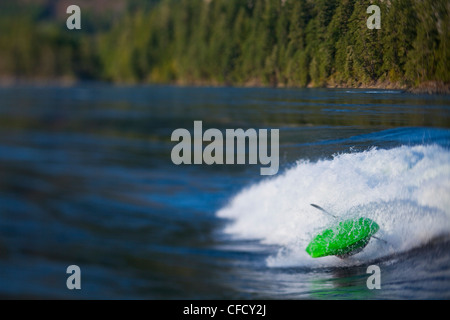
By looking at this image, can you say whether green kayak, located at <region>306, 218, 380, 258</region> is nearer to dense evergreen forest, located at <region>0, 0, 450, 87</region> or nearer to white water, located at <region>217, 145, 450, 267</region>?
white water, located at <region>217, 145, 450, 267</region>

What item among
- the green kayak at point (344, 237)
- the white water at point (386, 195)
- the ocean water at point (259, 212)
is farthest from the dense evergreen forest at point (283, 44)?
the green kayak at point (344, 237)

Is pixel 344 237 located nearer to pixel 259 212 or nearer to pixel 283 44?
pixel 283 44

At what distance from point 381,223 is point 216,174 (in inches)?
207

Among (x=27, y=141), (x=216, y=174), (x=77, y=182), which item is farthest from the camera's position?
(x=27, y=141)

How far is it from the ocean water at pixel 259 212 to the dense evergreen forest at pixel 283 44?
0.16 metres

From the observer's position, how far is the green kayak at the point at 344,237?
3.97 metres

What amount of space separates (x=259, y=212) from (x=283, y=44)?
2.52m

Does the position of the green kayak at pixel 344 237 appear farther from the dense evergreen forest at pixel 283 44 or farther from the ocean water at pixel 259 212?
the dense evergreen forest at pixel 283 44

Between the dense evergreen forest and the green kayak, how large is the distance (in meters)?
1.04

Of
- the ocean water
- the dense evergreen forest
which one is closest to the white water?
the ocean water

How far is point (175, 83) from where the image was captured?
5.88m

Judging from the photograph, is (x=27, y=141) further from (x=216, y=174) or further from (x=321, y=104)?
(x=321, y=104)
